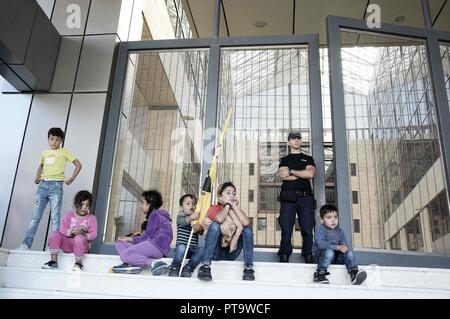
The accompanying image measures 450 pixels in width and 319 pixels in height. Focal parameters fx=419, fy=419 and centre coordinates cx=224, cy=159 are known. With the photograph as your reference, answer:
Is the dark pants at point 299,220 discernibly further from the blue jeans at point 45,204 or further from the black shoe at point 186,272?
the blue jeans at point 45,204

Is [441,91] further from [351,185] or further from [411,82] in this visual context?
[351,185]

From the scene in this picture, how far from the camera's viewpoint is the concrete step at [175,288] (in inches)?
114

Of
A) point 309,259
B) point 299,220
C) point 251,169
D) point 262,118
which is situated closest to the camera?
point 309,259

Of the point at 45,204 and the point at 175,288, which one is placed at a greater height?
the point at 45,204

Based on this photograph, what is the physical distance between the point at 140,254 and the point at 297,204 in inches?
68.5

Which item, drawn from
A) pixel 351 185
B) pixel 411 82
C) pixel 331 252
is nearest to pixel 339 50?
pixel 411 82

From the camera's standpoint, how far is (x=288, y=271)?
365cm

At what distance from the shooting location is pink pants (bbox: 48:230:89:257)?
383 centimetres

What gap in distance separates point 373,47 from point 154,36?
11.2 ft

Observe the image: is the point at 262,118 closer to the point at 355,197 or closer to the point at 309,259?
the point at 355,197

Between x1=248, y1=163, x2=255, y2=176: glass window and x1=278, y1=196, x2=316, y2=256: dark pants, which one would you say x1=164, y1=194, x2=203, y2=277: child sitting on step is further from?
x1=248, y1=163, x2=255, y2=176: glass window

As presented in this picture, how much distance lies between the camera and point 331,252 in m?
3.67

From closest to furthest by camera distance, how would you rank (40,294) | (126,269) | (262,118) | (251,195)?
(40,294), (126,269), (251,195), (262,118)

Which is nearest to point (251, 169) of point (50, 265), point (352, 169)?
point (352, 169)
